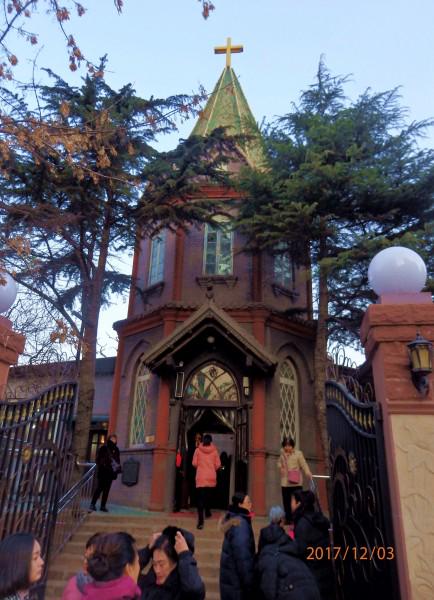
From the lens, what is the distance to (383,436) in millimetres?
4199

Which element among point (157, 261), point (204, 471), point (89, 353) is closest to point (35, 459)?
point (204, 471)

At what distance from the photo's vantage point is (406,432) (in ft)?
13.4

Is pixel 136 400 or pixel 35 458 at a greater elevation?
pixel 136 400

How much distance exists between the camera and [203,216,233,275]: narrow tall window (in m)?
14.9

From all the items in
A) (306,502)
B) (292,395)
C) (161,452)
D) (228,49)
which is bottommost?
(306,502)

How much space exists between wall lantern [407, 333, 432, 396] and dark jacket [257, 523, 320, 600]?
1.76m

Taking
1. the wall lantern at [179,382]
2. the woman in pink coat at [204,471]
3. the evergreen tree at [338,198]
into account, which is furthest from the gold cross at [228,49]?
the woman in pink coat at [204,471]

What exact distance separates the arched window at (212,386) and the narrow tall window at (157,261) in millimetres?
3868

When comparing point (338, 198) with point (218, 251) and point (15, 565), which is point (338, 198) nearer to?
point (218, 251)

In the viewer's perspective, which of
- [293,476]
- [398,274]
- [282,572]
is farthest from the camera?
[293,476]

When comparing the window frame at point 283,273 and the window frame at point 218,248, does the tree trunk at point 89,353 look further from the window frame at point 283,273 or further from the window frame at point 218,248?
the window frame at point 283,273

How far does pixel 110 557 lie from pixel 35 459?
10.2 feet

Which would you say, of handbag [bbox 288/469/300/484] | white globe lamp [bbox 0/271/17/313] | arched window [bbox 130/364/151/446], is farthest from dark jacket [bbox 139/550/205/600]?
arched window [bbox 130/364/151/446]
